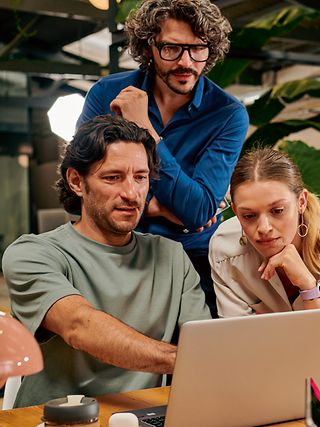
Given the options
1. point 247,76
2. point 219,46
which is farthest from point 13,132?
point 219,46

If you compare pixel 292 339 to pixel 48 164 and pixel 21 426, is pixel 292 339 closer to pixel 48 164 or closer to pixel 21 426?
pixel 21 426

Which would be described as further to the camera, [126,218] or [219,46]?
[219,46]

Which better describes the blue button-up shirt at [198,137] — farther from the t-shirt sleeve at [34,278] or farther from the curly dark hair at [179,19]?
the t-shirt sleeve at [34,278]

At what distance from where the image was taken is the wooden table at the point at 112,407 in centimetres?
161

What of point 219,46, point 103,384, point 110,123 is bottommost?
point 103,384

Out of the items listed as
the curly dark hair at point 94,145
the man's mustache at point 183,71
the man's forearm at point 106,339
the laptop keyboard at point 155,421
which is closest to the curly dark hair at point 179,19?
the man's mustache at point 183,71

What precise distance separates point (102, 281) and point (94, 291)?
0.03m

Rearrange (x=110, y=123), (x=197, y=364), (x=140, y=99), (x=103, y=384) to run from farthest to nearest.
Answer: (x=140, y=99) < (x=110, y=123) < (x=103, y=384) < (x=197, y=364)

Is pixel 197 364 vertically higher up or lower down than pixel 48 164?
lower down

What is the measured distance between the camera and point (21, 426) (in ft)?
5.20

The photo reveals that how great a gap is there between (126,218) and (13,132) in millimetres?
7716

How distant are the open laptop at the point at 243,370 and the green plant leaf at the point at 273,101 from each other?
10.7ft

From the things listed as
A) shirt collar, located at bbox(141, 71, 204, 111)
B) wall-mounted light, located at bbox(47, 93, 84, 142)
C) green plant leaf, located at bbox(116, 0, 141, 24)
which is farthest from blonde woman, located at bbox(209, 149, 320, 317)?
green plant leaf, located at bbox(116, 0, 141, 24)

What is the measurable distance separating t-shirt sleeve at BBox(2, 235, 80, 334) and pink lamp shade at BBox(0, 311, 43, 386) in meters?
→ 0.91
